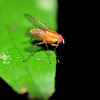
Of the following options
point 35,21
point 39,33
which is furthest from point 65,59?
point 35,21

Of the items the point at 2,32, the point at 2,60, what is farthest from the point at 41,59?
the point at 2,32

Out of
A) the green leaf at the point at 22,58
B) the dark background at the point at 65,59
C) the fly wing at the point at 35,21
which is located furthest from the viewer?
the dark background at the point at 65,59

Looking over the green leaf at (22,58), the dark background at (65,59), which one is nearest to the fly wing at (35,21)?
the green leaf at (22,58)

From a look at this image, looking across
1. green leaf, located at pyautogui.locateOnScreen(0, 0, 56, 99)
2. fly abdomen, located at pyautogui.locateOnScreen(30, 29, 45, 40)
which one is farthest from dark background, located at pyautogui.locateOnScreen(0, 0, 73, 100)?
green leaf, located at pyautogui.locateOnScreen(0, 0, 56, 99)

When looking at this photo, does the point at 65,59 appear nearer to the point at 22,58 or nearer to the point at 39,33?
the point at 39,33

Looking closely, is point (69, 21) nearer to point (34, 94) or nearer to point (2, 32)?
point (2, 32)

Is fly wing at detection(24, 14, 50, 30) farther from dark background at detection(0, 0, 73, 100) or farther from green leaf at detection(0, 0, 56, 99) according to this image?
dark background at detection(0, 0, 73, 100)

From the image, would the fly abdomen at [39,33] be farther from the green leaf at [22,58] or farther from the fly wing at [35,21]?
the green leaf at [22,58]

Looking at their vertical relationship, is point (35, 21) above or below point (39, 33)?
above
